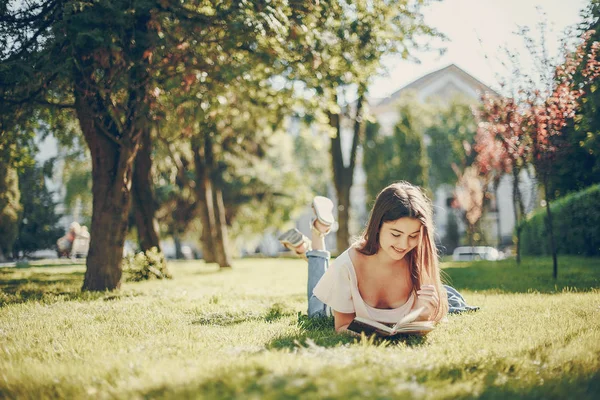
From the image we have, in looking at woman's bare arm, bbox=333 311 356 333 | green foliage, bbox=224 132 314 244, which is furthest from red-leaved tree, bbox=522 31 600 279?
green foliage, bbox=224 132 314 244

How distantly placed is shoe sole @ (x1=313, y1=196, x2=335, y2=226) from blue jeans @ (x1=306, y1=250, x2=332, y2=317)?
0.38 metres

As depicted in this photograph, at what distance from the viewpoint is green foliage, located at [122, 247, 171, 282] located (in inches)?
432

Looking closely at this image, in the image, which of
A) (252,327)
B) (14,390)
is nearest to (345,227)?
(252,327)

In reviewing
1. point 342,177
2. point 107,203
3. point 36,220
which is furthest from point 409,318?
point 36,220

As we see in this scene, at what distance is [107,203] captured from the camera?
28.6 ft

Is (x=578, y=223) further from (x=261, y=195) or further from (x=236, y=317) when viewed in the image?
(x=261, y=195)

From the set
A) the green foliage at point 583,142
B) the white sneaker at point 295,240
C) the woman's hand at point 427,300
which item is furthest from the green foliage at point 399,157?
the woman's hand at point 427,300

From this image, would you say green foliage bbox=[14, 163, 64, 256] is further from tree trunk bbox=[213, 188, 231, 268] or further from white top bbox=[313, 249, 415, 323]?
white top bbox=[313, 249, 415, 323]

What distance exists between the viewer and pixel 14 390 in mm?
3174

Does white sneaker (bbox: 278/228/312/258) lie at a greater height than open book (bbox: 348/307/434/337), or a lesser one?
greater

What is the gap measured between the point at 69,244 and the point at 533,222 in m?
18.3

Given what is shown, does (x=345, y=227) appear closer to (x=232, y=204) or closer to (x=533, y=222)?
(x=533, y=222)

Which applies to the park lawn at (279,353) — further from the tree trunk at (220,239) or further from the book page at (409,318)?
the tree trunk at (220,239)

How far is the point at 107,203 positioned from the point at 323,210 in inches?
185
